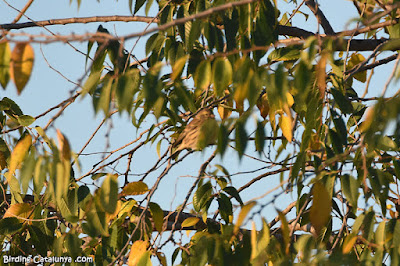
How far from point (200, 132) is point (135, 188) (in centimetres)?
65

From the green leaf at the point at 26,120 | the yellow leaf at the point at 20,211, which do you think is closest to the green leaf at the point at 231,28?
the green leaf at the point at 26,120

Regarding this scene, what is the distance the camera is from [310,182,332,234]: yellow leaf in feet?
3.71

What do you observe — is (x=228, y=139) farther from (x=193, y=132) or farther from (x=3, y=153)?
(x=3, y=153)

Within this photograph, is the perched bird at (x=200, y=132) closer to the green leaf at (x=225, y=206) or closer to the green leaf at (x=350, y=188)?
the green leaf at (x=350, y=188)

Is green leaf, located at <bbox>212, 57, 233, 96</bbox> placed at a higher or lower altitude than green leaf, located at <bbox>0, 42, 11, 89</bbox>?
lower

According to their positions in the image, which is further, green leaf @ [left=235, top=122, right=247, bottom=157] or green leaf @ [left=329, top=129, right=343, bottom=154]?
green leaf @ [left=329, top=129, right=343, bottom=154]

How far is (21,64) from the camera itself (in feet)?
3.51

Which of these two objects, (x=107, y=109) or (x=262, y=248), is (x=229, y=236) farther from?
(x=107, y=109)

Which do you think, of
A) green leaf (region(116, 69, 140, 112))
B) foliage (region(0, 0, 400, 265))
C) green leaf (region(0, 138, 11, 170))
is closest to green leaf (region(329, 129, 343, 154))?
foliage (region(0, 0, 400, 265))

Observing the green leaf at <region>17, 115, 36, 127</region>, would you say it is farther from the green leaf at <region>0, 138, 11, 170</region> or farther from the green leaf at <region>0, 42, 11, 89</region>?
the green leaf at <region>0, 42, 11, 89</region>

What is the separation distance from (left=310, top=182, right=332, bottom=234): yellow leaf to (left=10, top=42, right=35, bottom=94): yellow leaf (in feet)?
1.86

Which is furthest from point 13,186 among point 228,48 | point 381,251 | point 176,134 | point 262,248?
point 381,251

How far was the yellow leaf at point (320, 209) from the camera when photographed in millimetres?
1132

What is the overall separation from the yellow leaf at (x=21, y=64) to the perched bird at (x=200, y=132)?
34cm
